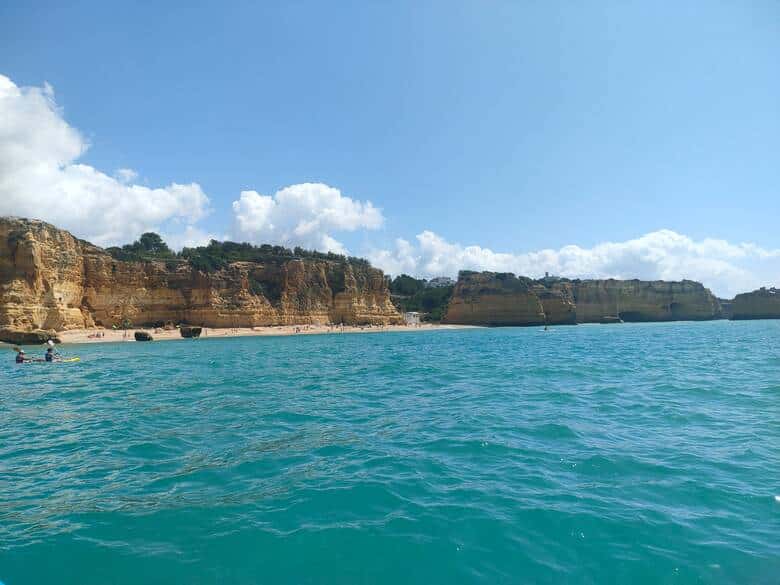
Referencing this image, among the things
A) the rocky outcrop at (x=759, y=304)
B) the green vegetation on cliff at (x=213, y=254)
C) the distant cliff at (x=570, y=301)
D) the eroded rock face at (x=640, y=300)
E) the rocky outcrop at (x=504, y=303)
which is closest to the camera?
the green vegetation on cliff at (x=213, y=254)

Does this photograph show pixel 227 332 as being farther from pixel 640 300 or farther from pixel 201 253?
pixel 640 300

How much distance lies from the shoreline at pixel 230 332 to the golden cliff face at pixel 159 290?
1.22 m

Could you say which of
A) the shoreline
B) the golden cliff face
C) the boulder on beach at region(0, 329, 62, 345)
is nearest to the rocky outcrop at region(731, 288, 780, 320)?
the shoreline

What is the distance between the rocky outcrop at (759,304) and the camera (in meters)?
110

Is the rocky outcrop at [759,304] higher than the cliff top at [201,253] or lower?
lower

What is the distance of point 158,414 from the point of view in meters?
11.5

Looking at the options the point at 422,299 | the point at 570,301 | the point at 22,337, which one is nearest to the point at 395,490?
the point at 22,337

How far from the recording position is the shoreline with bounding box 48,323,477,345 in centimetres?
4650

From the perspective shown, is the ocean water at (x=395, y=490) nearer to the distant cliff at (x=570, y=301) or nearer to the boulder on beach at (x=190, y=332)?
the boulder on beach at (x=190, y=332)

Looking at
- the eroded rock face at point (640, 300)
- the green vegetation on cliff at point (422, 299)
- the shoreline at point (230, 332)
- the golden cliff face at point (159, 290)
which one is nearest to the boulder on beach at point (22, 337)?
the golden cliff face at point (159, 290)

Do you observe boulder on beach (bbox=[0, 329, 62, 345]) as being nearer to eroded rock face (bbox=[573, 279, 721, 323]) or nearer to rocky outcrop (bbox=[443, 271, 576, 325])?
rocky outcrop (bbox=[443, 271, 576, 325])

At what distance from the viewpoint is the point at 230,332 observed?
197 ft

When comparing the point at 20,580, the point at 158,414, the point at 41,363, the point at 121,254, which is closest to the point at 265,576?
the point at 20,580

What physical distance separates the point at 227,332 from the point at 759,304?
121557mm
